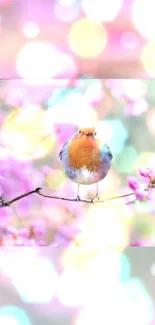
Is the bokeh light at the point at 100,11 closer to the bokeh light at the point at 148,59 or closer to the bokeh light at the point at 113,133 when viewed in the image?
the bokeh light at the point at 148,59

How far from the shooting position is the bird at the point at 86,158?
1.73 m

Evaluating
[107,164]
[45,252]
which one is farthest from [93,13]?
[45,252]

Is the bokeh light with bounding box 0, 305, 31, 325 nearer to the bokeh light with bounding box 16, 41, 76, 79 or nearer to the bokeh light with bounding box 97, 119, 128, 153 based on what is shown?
the bokeh light with bounding box 97, 119, 128, 153

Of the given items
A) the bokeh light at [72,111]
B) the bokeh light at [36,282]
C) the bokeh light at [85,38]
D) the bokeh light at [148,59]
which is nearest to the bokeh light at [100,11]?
the bokeh light at [85,38]

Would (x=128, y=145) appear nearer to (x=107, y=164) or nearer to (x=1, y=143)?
(x=107, y=164)

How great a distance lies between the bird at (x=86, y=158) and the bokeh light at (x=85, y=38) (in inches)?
10.8

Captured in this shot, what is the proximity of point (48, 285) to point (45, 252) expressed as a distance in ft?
0.35

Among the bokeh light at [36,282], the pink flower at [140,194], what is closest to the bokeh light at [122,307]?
the bokeh light at [36,282]

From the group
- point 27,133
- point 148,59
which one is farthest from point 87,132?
point 148,59

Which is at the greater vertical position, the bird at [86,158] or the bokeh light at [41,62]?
the bokeh light at [41,62]

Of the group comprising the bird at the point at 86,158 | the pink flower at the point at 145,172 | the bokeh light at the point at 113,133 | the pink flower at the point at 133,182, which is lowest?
the pink flower at the point at 133,182

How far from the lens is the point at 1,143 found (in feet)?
5.78

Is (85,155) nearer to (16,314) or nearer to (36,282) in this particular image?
(36,282)

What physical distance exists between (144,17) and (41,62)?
1.25 ft
